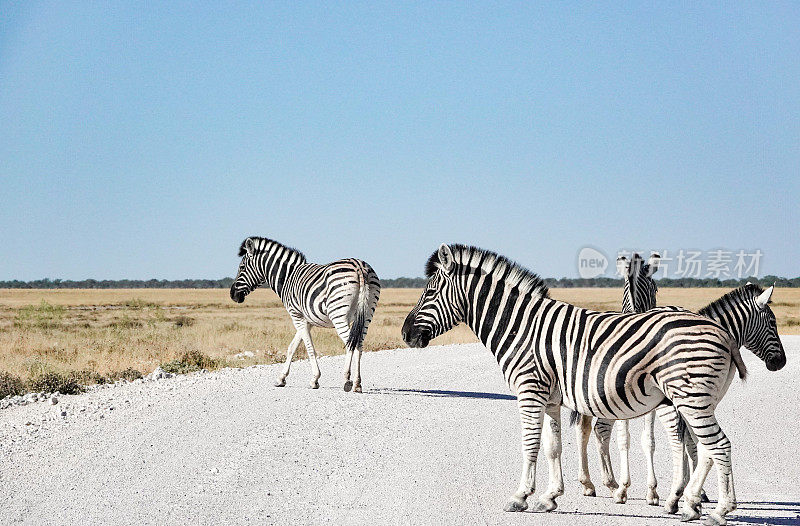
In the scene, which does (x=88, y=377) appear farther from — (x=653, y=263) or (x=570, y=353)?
(x=570, y=353)

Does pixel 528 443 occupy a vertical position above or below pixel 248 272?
below

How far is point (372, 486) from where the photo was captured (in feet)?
27.6

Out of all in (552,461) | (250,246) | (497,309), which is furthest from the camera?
(250,246)

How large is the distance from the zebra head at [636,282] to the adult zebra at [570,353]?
2.61 meters

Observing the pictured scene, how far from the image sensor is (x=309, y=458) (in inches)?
383

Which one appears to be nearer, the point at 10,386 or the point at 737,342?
the point at 737,342

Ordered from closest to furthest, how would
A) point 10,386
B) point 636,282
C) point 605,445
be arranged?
point 605,445
point 636,282
point 10,386

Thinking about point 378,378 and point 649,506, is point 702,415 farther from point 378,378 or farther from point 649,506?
point 378,378

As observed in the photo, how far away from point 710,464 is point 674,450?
403mm

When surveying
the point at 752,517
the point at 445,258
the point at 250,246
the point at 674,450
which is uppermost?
the point at 250,246

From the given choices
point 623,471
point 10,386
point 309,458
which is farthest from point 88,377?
point 623,471

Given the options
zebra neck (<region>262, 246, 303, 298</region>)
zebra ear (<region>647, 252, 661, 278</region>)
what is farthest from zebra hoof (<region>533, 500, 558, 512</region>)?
zebra neck (<region>262, 246, 303, 298</region>)

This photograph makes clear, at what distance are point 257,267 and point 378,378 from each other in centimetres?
338

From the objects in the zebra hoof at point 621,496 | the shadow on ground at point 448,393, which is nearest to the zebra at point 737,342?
the zebra hoof at point 621,496
